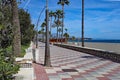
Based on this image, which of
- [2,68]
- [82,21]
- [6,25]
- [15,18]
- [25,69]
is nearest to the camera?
[2,68]

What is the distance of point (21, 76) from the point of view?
10.9m

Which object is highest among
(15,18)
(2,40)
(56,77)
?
(15,18)

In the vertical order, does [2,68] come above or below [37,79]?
above

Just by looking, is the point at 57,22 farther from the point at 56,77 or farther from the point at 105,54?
the point at 56,77

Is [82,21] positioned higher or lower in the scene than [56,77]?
higher

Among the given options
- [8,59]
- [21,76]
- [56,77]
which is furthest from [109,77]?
[8,59]

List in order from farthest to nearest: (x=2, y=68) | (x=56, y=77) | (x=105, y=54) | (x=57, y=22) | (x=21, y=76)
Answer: (x=57, y=22) → (x=105, y=54) → (x=56, y=77) → (x=21, y=76) → (x=2, y=68)

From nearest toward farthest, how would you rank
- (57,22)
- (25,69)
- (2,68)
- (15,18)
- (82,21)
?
(2,68) → (25,69) → (15,18) → (82,21) → (57,22)

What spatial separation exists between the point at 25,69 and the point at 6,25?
3359 mm

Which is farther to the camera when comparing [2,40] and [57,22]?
[57,22]

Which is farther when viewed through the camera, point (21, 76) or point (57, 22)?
point (57, 22)

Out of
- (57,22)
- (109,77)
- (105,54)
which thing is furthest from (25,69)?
(57,22)

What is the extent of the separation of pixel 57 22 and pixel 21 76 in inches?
3595

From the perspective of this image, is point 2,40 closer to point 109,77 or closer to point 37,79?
point 37,79
